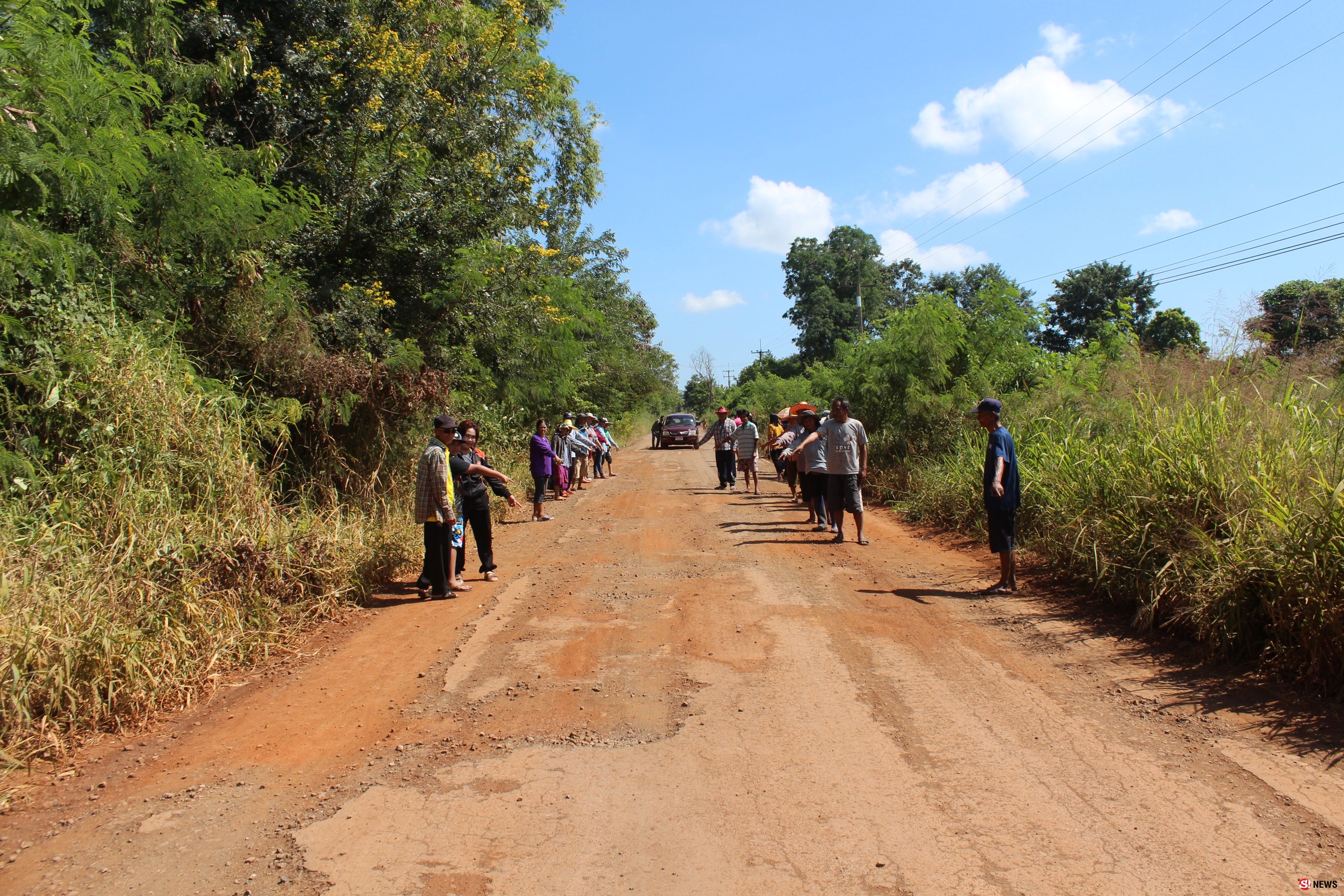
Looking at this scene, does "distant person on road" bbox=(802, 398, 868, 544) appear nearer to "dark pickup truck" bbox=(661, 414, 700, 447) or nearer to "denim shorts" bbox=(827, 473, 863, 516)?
"denim shorts" bbox=(827, 473, 863, 516)

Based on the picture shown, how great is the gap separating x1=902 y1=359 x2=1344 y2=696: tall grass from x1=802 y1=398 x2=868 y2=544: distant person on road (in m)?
2.10

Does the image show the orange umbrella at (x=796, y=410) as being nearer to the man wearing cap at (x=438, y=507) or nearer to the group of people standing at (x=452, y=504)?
the group of people standing at (x=452, y=504)

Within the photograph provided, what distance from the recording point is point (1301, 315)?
7.34 m

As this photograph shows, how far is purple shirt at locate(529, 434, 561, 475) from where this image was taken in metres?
14.1

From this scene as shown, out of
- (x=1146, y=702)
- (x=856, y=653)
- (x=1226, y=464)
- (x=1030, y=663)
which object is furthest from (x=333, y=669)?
(x=1226, y=464)

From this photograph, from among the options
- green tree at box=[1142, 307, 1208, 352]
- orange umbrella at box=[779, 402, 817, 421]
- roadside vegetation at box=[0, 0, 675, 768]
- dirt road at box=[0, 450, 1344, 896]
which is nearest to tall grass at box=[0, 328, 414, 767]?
roadside vegetation at box=[0, 0, 675, 768]

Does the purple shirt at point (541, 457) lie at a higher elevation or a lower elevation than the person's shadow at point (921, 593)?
higher

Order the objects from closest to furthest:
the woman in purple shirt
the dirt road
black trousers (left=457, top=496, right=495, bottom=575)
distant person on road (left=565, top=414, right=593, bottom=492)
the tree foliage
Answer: the dirt road → the tree foliage → black trousers (left=457, top=496, right=495, bottom=575) → the woman in purple shirt → distant person on road (left=565, top=414, right=593, bottom=492)

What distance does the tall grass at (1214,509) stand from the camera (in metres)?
5.17

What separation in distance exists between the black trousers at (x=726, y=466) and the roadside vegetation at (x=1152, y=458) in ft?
9.49

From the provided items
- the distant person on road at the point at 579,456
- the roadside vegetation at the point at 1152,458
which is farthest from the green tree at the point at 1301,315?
the distant person on road at the point at 579,456

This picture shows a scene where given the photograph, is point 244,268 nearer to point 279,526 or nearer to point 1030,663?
point 279,526

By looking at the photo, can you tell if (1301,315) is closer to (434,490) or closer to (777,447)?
(434,490)

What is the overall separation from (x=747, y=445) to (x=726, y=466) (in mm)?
998
